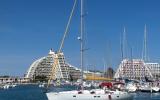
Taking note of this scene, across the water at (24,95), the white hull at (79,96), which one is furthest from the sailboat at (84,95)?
the water at (24,95)

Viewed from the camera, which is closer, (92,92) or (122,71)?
(92,92)

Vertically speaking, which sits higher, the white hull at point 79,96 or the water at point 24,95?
the white hull at point 79,96

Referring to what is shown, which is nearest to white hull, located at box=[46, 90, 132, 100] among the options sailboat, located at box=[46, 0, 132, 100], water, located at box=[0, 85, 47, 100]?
sailboat, located at box=[46, 0, 132, 100]

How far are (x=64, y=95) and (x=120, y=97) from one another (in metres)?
7.09

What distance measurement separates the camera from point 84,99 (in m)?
53.5

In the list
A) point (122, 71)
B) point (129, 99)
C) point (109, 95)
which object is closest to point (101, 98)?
point (109, 95)

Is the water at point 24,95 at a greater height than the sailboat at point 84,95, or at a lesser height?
lesser

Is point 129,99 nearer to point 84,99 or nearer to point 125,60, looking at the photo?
point 84,99

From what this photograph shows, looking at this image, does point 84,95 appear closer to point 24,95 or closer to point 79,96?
point 79,96

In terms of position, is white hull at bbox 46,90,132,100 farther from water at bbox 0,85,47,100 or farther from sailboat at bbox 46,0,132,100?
water at bbox 0,85,47,100

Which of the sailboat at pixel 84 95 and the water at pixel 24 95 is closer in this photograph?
the sailboat at pixel 84 95

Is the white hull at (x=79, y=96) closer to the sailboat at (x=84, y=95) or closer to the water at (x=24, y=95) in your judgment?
the sailboat at (x=84, y=95)

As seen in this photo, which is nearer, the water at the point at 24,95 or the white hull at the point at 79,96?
the white hull at the point at 79,96

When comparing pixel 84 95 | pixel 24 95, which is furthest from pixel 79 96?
pixel 24 95
